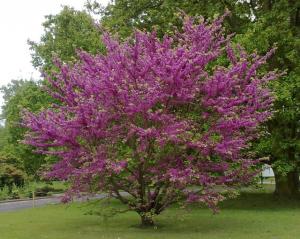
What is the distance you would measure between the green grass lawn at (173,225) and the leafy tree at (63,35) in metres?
14.2

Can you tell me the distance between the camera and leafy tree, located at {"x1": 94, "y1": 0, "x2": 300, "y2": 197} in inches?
801

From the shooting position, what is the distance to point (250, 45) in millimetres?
20172

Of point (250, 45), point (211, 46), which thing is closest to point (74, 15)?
point (250, 45)

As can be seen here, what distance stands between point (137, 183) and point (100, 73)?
11.1 ft

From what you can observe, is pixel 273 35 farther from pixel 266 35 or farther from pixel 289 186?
pixel 289 186

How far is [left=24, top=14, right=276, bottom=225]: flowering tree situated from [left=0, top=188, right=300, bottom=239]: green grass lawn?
1005 mm

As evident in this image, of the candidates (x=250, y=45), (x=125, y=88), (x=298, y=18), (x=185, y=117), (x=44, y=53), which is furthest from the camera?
(x=44, y=53)

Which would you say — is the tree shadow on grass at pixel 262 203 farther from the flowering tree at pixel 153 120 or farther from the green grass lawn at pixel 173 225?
the flowering tree at pixel 153 120

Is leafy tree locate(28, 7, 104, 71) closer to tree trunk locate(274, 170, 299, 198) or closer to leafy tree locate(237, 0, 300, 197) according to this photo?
leafy tree locate(237, 0, 300, 197)

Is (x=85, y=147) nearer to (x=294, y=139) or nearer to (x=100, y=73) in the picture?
(x=100, y=73)

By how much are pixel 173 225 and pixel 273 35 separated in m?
9.63

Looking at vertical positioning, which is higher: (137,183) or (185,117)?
(185,117)

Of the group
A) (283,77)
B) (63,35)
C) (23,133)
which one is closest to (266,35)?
Result: (283,77)

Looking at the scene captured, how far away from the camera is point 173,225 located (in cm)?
1572
